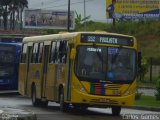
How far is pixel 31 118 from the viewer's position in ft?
40.7

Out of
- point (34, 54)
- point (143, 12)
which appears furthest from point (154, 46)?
point (34, 54)

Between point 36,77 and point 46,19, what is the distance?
75558mm

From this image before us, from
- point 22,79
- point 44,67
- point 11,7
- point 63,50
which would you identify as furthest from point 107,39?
point 11,7

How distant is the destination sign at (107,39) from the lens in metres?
22.8

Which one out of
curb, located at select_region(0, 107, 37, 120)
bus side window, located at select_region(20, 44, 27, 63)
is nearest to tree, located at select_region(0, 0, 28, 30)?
bus side window, located at select_region(20, 44, 27, 63)

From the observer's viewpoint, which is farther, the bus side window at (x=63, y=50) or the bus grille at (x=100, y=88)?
the bus side window at (x=63, y=50)

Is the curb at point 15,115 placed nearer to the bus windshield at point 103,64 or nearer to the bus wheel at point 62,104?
the bus windshield at point 103,64

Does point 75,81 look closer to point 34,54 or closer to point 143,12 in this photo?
point 34,54

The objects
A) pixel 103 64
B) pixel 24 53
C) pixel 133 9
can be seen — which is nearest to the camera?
pixel 103 64

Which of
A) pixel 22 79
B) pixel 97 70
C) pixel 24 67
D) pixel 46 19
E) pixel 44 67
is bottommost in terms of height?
pixel 22 79

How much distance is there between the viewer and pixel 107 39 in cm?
2294

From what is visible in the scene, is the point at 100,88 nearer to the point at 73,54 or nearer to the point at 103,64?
the point at 103,64

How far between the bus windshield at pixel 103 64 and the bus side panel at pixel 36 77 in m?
4.44

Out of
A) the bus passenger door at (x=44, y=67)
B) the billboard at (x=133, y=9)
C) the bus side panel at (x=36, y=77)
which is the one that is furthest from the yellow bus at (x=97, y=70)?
the billboard at (x=133, y=9)
